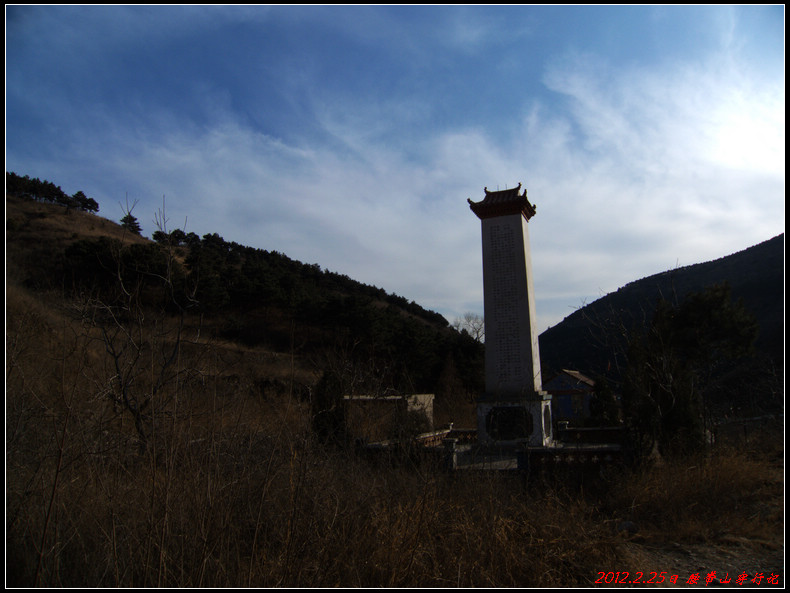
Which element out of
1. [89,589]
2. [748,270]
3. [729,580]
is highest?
[748,270]

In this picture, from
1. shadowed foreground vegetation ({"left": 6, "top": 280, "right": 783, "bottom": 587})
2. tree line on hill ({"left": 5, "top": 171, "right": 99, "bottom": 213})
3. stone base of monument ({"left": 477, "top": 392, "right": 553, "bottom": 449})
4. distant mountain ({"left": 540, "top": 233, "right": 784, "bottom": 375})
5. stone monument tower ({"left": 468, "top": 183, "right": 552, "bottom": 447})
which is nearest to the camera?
shadowed foreground vegetation ({"left": 6, "top": 280, "right": 783, "bottom": 587})

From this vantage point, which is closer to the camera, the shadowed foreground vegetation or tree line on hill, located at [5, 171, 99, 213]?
the shadowed foreground vegetation

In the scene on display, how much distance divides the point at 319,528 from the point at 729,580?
3527 millimetres

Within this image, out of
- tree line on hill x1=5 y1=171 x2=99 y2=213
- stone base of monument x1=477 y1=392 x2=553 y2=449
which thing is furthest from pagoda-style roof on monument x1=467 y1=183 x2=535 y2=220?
tree line on hill x1=5 y1=171 x2=99 y2=213

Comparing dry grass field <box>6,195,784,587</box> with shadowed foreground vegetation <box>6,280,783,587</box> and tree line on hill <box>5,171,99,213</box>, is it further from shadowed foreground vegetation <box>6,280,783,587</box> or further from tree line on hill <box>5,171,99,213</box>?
tree line on hill <box>5,171,99,213</box>

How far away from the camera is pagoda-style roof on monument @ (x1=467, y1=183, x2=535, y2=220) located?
12990 mm

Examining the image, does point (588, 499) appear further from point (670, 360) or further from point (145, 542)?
point (145, 542)

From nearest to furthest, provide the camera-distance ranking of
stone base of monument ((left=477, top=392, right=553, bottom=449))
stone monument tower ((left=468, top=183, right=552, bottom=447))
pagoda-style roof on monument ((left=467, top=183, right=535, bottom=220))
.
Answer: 1. stone base of monument ((left=477, top=392, right=553, bottom=449))
2. stone monument tower ((left=468, top=183, right=552, bottom=447))
3. pagoda-style roof on monument ((left=467, top=183, right=535, bottom=220))

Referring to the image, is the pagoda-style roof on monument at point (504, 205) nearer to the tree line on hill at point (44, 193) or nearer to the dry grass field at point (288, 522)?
the dry grass field at point (288, 522)

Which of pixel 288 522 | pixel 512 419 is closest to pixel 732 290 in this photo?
pixel 512 419

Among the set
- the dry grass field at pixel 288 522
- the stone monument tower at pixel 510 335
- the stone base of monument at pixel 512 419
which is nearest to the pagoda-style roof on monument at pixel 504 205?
the stone monument tower at pixel 510 335

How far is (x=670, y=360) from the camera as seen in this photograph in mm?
8078

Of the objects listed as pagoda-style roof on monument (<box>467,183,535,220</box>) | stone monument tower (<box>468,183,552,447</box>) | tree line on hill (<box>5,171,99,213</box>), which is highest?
tree line on hill (<box>5,171,99,213</box>)

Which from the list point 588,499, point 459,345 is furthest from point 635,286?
point 588,499
